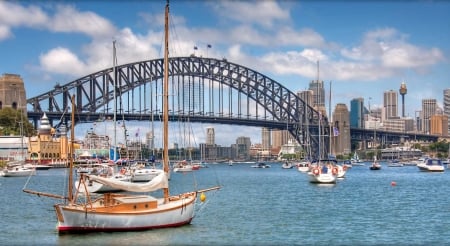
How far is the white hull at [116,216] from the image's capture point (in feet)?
107

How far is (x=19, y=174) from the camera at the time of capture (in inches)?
3925

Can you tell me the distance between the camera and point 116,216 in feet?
108

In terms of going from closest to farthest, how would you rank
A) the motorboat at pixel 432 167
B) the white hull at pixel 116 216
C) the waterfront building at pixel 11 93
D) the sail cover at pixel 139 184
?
the white hull at pixel 116 216 < the sail cover at pixel 139 184 < the motorboat at pixel 432 167 < the waterfront building at pixel 11 93

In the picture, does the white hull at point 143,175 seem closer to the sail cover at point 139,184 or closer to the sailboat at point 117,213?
the sail cover at point 139,184

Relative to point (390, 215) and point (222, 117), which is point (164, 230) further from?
point (222, 117)

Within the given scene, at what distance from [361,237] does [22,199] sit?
29.4 meters

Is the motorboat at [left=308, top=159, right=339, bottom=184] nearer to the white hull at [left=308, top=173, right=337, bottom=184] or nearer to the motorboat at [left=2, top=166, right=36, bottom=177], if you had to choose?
the white hull at [left=308, top=173, right=337, bottom=184]

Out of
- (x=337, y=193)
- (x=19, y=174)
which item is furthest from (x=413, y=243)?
(x=19, y=174)

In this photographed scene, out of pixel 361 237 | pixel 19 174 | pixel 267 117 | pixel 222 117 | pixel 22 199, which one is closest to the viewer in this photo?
pixel 361 237

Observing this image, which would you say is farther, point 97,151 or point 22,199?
point 97,151

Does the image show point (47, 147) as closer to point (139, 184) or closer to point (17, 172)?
point (17, 172)

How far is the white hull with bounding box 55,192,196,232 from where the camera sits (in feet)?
107

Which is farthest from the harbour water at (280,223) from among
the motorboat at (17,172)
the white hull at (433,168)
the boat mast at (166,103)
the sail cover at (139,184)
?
the white hull at (433,168)

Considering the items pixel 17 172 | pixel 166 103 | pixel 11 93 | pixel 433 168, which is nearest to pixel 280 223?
pixel 166 103
